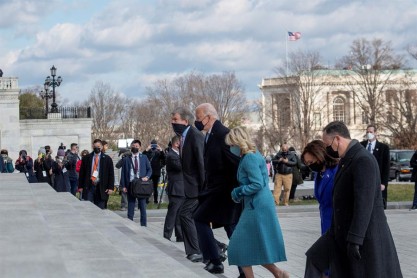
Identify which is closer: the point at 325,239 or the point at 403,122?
the point at 325,239

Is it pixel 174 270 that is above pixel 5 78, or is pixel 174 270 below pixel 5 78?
below

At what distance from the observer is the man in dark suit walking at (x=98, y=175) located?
19.9 metres

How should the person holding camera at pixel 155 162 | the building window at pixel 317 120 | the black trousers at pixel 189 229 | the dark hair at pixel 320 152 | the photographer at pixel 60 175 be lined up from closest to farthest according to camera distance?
the dark hair at pixel 320 152, the black trousers at pixel 189 229, the person holding camera at pixel 155 162, the photographer at pixel 60 175, the building window at pixel 317 120

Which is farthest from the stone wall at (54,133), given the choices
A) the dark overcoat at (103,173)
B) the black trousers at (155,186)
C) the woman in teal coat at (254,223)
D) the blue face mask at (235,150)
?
the woman in teal coat at (254,223)

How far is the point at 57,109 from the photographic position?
6806 centimetres

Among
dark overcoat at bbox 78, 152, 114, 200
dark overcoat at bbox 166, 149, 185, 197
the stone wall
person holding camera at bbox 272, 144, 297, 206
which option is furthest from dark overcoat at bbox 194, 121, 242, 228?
the stone wall

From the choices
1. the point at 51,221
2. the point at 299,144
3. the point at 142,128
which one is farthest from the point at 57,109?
the point at 51,221

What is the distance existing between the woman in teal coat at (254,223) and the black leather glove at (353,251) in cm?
197

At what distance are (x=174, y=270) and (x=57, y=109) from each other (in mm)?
59865

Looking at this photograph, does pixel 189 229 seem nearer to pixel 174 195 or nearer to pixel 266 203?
pixel 174 195

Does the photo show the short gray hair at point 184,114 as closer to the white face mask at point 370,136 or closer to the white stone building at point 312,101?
the white face mask at point 370,136

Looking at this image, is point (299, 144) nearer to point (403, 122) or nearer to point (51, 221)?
point (403, 122)

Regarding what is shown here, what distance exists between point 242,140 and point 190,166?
3.17 metres

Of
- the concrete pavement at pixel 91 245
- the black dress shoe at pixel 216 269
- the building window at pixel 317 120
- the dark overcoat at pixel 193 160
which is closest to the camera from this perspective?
the concrete pavement at pixel 91 245
